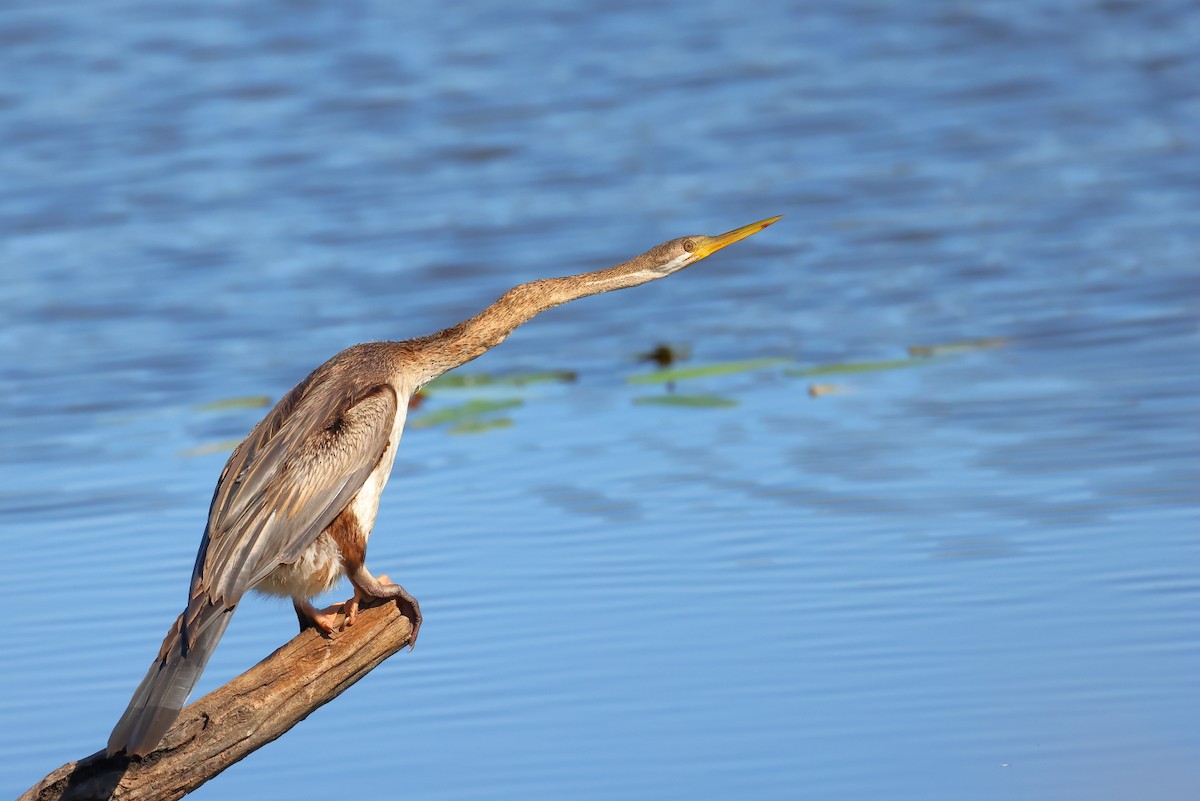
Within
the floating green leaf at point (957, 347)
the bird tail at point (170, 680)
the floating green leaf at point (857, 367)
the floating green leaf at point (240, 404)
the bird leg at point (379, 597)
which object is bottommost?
the floating green leaf at point (957, 347)

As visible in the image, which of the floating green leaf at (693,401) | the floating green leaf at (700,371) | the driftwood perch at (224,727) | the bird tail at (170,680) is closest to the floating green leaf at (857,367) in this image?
the floating green leaf at (700,371)

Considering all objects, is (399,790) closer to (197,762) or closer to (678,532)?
(197,762)

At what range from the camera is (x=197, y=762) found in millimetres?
4801

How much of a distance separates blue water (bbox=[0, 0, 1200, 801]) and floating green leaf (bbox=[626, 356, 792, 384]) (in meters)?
0.10

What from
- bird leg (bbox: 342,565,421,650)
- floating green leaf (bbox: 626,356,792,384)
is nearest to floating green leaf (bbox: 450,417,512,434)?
floating green leaf (bbox: 626,356,792,384)

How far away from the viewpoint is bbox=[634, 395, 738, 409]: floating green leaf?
33.2 ft

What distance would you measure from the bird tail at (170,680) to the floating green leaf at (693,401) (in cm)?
519

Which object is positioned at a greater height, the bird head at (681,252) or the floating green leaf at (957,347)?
the bird head at (681,252)

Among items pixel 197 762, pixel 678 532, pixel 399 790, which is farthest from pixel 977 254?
pixel 197 762

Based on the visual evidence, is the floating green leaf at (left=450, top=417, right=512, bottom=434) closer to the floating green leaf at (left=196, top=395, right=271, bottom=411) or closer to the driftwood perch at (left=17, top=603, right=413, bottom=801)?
the floating green leaf at (left=196, top=395, right=271, bottom=411)

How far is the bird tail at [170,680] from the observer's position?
15.2ft

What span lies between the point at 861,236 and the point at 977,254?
1.10m

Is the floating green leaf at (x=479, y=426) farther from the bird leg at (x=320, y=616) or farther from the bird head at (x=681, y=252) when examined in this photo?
the bird leg at (x=320, y=616)

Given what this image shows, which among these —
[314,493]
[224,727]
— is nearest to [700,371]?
[314,493]
